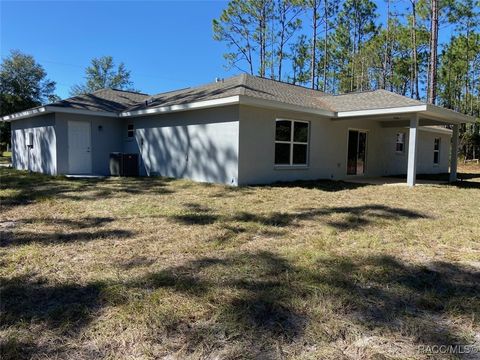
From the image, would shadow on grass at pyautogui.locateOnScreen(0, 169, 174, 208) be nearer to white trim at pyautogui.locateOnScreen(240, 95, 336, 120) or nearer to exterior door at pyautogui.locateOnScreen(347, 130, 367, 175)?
white trim at pyautogui.locateOnScreen(240, 95, 336, 120)

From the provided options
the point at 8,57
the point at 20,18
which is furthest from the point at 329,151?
the point at 8,57

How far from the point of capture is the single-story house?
408 inches

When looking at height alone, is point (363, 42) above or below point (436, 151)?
above

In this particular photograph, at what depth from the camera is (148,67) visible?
4081 centimetres

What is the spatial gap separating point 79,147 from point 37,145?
2.28m

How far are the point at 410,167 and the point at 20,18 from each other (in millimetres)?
15560

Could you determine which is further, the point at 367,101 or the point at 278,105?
the point at 367,101

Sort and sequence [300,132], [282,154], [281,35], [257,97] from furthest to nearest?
[281,35]
[300,132]
[282,154]
[257,97]

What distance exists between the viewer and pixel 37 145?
14133 mm

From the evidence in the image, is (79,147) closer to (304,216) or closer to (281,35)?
(304,216)

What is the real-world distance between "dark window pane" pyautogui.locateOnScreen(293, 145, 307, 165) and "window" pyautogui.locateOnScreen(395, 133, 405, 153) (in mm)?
6893

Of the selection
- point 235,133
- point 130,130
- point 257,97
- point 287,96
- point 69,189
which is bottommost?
point 69,189

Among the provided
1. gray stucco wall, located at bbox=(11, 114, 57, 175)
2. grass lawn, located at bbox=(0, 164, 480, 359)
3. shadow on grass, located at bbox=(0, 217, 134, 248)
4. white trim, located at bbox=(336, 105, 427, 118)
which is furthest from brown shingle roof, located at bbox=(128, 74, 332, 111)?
shadow on grass, located at bbox=(0, 217, 134, 248)

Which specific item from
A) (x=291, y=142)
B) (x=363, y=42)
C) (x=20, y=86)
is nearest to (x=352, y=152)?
(x=291, y=142)
